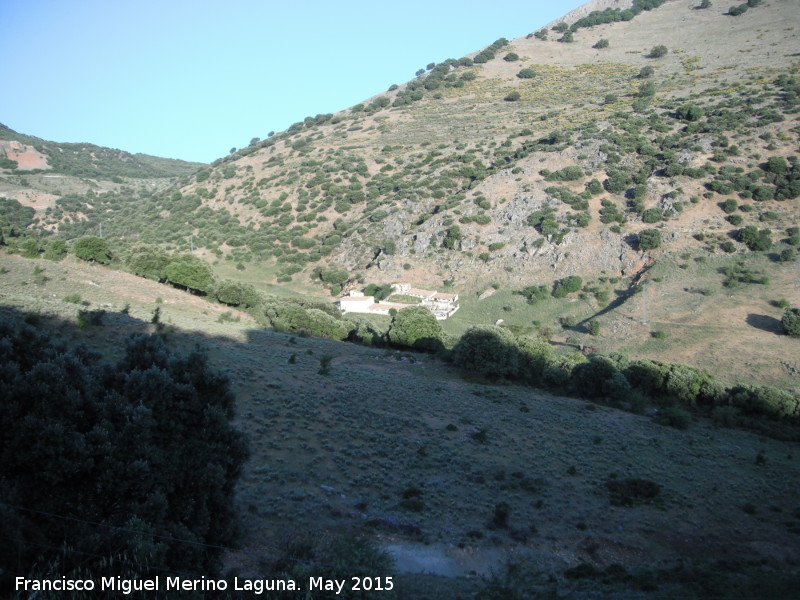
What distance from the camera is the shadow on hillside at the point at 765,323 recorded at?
139ft

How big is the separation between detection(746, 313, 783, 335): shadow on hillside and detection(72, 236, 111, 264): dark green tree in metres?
49.1

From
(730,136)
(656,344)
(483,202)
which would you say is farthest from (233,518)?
(730,136)

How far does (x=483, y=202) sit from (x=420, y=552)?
59786mm

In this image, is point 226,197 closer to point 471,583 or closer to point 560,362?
point 560,362

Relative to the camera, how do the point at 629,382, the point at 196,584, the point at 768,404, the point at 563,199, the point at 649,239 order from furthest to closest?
the point at 563,199 < the point at 649,239 < the point at 629,382 < the point at 768,404 < the point at 196,584

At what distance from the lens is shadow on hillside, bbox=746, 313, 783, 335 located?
→ 42519mm

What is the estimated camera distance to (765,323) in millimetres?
43531

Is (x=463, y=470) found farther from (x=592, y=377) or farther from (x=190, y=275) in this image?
(x=190, y=275)

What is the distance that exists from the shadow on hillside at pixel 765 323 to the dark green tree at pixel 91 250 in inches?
1933

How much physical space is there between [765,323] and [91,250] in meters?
50.5

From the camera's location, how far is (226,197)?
87.0 m

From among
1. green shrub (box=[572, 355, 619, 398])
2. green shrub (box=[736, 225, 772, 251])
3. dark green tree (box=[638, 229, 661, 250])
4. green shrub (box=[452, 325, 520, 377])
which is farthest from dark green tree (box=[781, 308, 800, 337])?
green shrub (box=[452, 325, 520, 377])

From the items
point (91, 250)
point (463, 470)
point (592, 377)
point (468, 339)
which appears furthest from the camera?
point (91, 250)

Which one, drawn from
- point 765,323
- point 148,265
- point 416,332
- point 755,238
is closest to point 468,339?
point 416,332
